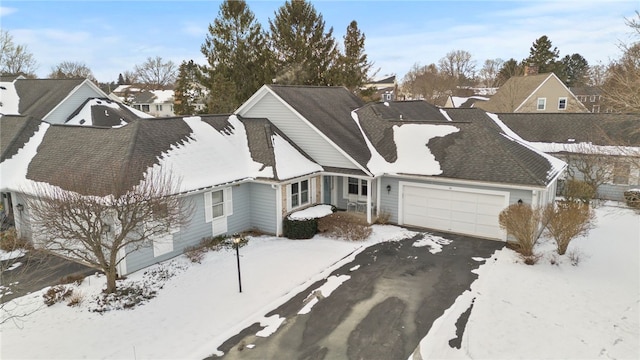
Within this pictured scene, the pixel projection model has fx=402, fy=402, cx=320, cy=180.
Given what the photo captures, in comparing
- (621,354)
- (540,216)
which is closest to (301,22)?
(540,216)

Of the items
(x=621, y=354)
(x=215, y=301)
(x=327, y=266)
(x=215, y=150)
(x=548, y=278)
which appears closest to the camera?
(x=621, y=354)

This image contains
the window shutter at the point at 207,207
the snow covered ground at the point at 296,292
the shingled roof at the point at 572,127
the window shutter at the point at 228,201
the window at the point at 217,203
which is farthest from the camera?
the shingled roof at the point at 572,127

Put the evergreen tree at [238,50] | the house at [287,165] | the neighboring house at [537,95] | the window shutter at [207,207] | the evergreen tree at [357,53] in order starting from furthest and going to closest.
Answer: the neighboring house at [537,95] < the evergreen tree at [357,53] < the evergreen tree at [238,50] < the window shutter at [207,207] < the house at [287,165]

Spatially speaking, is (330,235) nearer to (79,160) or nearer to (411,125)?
(411,125)

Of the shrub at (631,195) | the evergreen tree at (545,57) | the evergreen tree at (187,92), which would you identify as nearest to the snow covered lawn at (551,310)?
the shrub at (631,195)

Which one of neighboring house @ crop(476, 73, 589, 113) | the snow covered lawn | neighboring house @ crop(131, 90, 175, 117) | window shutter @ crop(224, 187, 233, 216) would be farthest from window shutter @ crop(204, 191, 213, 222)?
neighboring house @ crop(131, 90, 175, 117)

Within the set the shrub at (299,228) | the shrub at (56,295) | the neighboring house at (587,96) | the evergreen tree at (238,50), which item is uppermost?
the evergreen tree at (238,50)

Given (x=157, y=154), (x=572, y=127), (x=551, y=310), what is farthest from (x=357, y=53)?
(x=551, y=310)

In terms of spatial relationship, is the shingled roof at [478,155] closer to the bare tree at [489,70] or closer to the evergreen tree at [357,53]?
the evergreen tree at [357,53]
